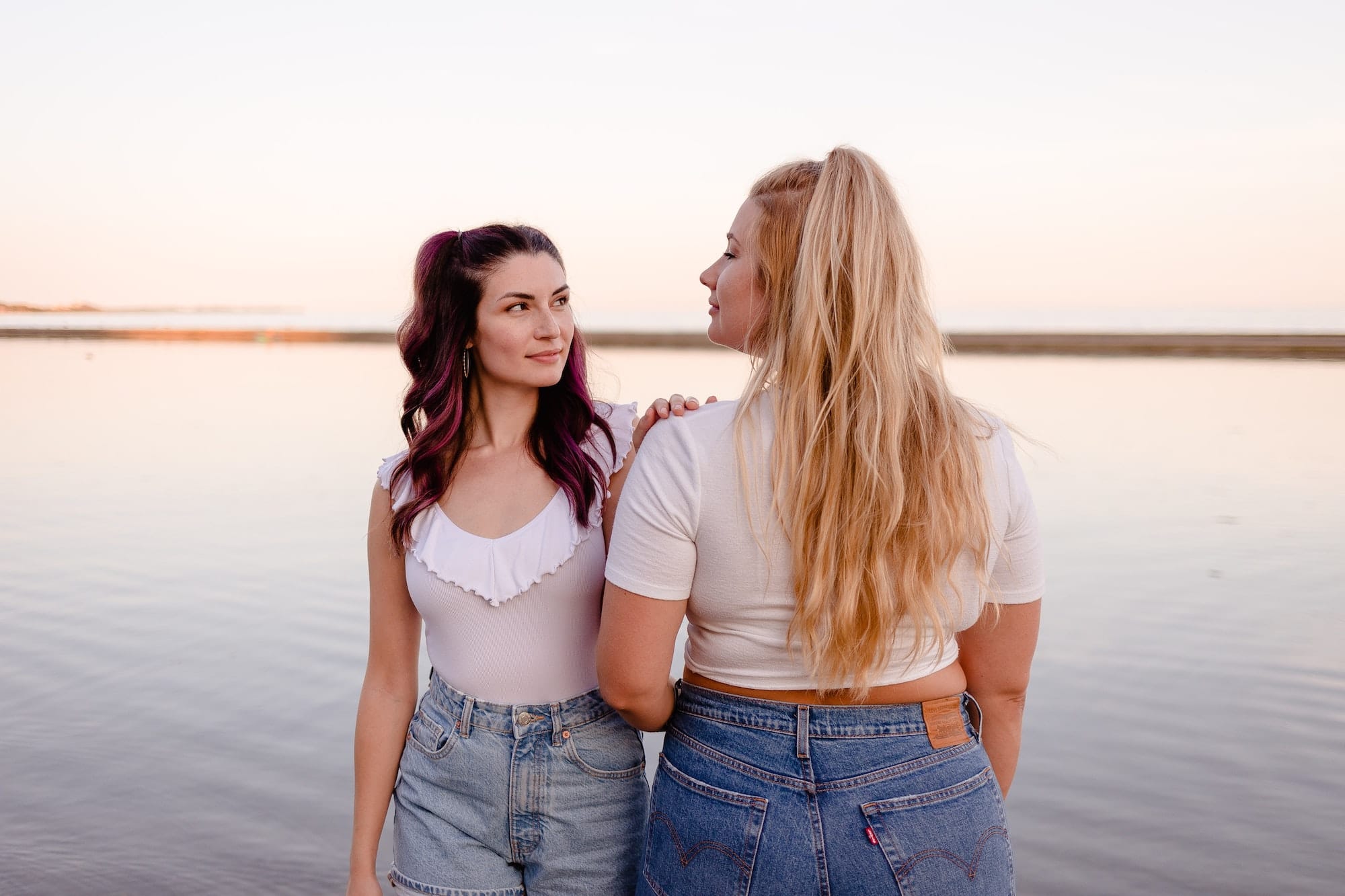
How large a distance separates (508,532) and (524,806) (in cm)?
49

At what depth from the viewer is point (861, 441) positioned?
1395mm

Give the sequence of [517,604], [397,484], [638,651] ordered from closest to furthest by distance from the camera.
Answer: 1. [638,651]
2. [517,604]
3. [397,484]

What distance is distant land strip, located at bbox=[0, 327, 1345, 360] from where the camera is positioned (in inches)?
1073

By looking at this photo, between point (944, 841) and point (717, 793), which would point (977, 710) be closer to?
point (944, 841)

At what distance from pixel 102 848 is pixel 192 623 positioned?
79.5 inches

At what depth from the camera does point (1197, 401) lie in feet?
48.0

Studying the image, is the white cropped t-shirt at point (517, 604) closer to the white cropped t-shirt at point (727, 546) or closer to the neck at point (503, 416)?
the neck at point (503, 416)

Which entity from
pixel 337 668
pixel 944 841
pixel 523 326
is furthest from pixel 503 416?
pixel 337 668

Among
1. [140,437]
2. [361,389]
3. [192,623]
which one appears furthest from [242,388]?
[192,623]

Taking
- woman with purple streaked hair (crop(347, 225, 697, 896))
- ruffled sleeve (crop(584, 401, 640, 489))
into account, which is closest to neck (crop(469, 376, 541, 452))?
woman with purple streaked hair (crop(347, 225, 697, 896))

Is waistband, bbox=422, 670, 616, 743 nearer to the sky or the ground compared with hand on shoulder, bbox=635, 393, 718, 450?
nearer to the ground

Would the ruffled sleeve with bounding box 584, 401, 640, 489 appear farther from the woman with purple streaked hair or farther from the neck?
the neck

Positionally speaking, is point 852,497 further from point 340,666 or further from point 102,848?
point 340,666

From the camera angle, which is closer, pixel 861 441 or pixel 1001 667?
pixel 861 441
